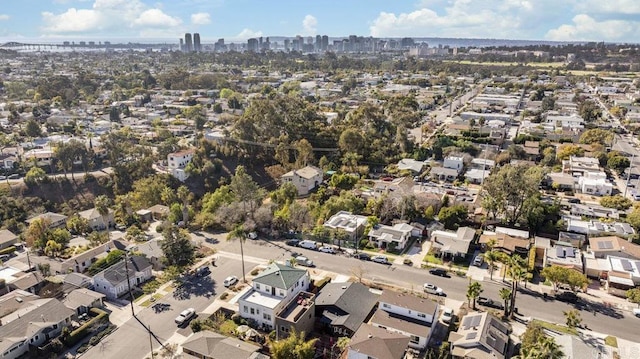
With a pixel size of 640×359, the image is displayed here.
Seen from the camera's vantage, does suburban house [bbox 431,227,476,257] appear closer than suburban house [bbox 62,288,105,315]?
No

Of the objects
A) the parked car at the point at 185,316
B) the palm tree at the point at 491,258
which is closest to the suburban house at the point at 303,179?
the palm tree at the point at 491,258

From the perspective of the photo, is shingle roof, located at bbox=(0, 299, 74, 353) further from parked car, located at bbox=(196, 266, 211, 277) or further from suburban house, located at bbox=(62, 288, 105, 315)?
parked car, located at bbox=(196, 266, 211, 277)

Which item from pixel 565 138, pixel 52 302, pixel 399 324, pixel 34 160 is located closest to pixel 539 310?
pixel 399 324

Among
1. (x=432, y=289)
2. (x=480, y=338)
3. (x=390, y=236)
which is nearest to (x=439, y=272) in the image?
(x=432, y=289)

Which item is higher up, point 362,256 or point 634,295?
point 634,295

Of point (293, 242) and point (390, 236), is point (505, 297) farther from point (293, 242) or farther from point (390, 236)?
point (293, 242)

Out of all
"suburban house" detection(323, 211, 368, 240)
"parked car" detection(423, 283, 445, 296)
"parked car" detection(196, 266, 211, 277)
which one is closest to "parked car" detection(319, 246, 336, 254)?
"suburban house" detection(323, 211, 368, 240)

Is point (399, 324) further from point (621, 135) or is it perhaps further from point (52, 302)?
point (621, 135)
